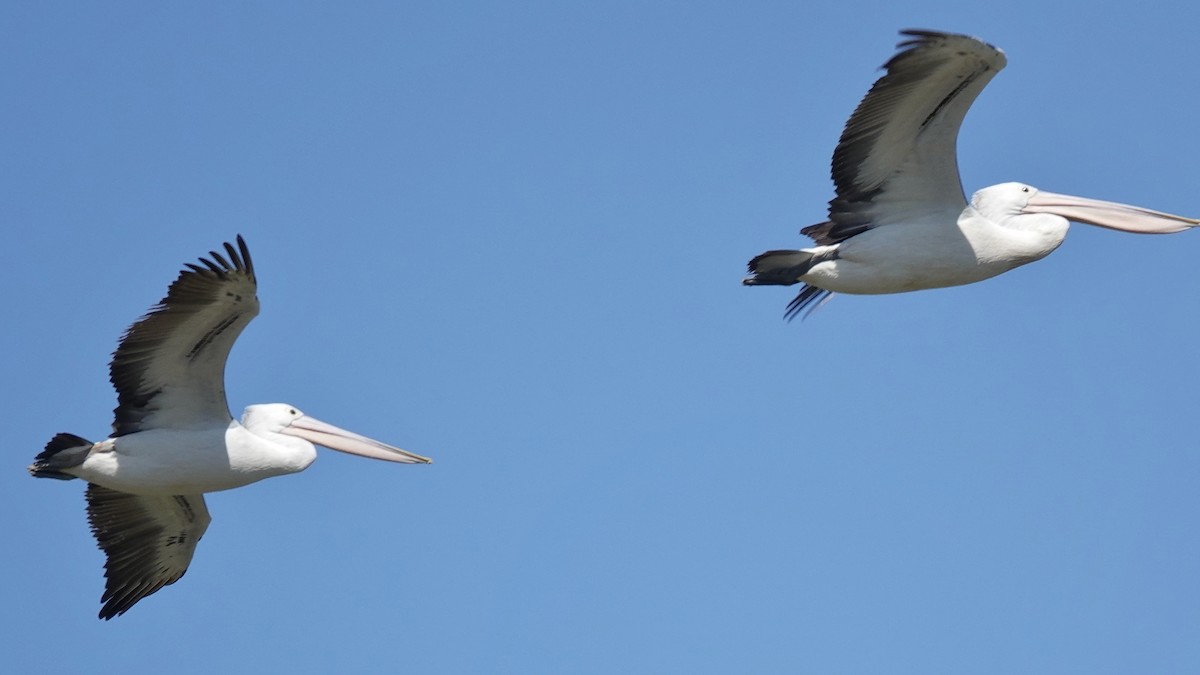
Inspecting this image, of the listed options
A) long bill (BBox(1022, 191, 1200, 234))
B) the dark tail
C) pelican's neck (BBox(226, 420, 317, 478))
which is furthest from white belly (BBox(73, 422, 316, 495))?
long bill (BBox(1022, 191, 1200, 234))

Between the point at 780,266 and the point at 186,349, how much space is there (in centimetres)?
422

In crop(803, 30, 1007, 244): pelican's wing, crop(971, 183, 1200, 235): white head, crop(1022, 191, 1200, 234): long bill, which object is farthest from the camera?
crop(1022, 191, 1200, 234): long bill

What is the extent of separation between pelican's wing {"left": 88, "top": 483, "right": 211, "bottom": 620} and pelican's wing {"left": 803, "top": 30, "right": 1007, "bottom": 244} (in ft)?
17.0

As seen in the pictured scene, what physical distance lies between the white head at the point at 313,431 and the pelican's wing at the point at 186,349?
47cm

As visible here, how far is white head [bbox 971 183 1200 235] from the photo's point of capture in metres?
14.7

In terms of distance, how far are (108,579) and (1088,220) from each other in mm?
7937

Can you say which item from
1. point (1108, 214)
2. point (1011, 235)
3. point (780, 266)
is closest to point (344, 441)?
point (780, 266)

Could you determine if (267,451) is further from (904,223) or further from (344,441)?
(904,223)

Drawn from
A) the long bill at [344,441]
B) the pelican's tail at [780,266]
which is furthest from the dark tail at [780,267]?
the long bill at [344,441]

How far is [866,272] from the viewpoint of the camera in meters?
14.2

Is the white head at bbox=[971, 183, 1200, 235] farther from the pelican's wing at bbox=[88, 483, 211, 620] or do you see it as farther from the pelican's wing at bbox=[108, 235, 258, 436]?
the pelican's wing at bbox=[88, 483, 211, 620]

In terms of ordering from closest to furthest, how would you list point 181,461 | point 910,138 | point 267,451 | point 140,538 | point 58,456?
point 58,456 → point 181,461 → point 910,138 → point 267,451 → point 140,538

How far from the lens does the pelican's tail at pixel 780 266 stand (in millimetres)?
14102

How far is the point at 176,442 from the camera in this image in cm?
1379
